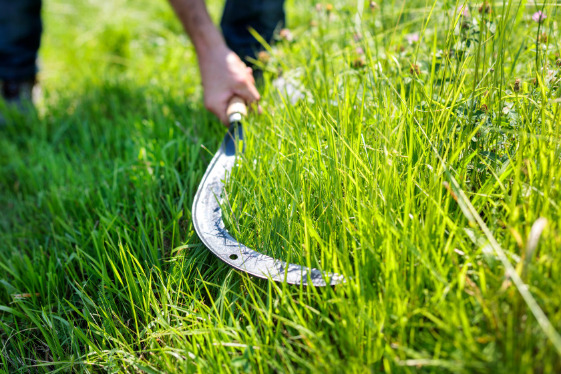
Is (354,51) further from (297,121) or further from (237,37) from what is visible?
(237,37)

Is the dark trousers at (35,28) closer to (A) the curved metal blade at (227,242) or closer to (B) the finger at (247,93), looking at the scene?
(B) the finger at (247,93)

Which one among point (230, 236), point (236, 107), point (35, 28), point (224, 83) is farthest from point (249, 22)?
point (230, 236)

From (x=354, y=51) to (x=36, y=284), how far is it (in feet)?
4.85

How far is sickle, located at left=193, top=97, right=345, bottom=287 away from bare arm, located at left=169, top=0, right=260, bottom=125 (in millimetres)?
73

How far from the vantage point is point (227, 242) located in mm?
1354

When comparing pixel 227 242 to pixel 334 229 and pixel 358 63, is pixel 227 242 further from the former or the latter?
pixel 358 63

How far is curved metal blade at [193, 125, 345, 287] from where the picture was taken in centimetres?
115

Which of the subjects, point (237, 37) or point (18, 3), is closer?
point (237, 37)

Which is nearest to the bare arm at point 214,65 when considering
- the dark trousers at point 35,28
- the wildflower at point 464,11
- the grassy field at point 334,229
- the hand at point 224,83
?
the hand at point 224,83

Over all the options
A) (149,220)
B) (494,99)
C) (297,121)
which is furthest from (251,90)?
(494,99)

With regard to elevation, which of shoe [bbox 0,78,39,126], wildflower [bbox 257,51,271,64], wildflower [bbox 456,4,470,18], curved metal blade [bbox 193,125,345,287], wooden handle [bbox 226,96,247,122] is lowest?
shoe [bbox 0,78,39,126]

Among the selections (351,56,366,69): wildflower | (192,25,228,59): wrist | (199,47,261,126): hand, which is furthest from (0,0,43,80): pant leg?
(351,56,366,69): wildflower

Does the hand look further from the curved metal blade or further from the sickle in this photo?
the curved metal blade

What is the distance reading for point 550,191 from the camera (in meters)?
1.07
